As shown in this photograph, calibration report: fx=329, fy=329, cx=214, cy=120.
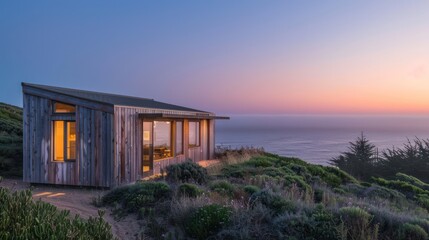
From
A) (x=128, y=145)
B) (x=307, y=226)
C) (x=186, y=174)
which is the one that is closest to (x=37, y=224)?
(x=307, y=226)

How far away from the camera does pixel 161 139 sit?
12438mm

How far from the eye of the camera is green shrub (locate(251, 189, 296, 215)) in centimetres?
570

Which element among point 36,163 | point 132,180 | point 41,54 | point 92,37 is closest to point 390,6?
point 132,180

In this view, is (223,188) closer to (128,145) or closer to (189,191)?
(189,191)

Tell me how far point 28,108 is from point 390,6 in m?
14.2

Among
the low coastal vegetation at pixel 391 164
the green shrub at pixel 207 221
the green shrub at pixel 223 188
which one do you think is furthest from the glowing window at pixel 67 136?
the low coastal vegetation at pixel 391 164

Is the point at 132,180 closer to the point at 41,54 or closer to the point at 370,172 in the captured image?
the point at 370,172

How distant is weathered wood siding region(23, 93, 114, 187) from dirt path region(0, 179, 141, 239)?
36cm

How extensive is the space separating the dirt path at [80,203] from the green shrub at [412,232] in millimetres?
4172

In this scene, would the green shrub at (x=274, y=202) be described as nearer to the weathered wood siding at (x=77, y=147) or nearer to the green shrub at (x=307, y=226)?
the green shrub at (x=307, y=226)

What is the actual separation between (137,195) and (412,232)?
198 inches

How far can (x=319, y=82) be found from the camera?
71.4ft

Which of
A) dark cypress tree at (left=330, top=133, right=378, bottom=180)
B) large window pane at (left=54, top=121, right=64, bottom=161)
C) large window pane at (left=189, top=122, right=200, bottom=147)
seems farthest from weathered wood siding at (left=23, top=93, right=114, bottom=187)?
Result: dark cypress tree at (left=330, top=133, right=378, bottom=180)

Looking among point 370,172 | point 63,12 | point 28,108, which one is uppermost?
point 63,12
